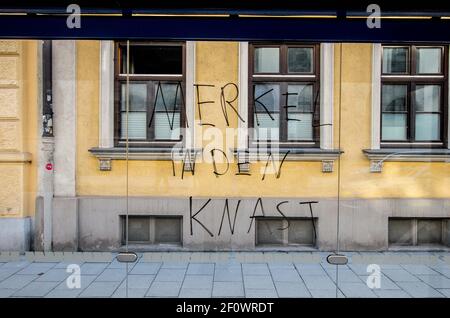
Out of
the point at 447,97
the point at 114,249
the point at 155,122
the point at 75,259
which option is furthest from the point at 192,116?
the point at 447,97

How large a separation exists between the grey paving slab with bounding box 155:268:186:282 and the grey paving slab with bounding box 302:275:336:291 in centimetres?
130

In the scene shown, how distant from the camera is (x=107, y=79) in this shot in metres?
5.12

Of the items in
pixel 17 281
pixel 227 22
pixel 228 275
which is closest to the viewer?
pixel 227 22

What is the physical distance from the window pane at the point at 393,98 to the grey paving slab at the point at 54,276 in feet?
14.1

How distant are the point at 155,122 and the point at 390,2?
3060mm

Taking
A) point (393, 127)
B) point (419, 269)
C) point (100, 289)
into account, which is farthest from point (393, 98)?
point (100, 289)

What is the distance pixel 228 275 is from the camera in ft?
14.1

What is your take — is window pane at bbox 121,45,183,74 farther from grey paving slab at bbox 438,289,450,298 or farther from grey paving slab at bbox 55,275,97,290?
grey paving slab at bbox 438,289,450,298

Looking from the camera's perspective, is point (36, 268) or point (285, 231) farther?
point (285, 231)

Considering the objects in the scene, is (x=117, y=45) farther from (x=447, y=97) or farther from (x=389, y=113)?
(x=447, y=97)

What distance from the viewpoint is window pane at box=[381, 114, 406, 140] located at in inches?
→ 202

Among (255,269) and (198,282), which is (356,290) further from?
(198,282)

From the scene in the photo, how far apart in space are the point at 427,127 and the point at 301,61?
1.80 metres

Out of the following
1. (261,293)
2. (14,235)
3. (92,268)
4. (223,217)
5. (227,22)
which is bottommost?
(261,293)
